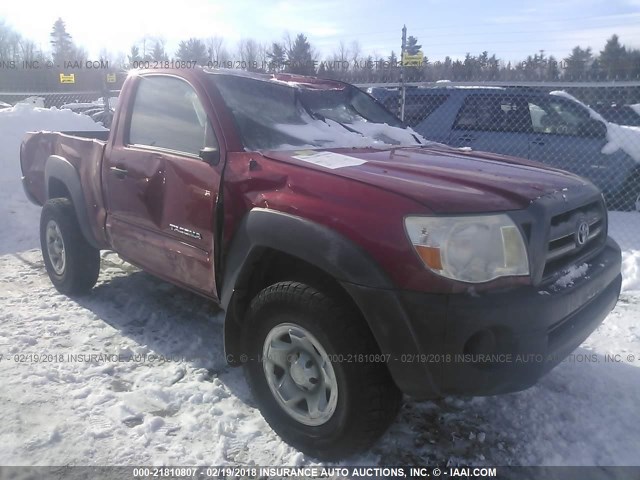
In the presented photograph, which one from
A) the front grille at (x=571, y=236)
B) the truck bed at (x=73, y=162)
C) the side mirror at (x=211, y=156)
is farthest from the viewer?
the truck bed at (x=73, y=162)

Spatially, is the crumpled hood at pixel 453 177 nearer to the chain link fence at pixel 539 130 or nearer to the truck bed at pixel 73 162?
the truck bed at pixel 73 162

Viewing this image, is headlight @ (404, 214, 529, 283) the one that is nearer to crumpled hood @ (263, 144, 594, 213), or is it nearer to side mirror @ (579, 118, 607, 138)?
crumpled hood @ (263, 144, 594, 213)

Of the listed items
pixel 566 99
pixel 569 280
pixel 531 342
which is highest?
pixel 566 99

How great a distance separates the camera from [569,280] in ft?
7.80

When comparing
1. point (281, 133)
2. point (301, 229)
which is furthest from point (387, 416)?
point (281, 133)

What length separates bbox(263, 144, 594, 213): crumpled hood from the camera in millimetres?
2189

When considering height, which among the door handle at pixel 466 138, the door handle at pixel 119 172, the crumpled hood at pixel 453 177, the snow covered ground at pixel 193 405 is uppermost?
the door handle at pixel 466 138

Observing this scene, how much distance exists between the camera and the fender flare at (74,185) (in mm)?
4023

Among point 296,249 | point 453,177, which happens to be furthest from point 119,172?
point 453,177

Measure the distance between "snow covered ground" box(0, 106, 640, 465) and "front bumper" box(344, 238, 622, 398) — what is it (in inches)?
24.7

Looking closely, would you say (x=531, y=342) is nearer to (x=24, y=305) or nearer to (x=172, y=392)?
(x=172, y=392)

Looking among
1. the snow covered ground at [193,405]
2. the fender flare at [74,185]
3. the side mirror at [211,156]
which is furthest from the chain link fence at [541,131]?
the side mirror at [211,156]

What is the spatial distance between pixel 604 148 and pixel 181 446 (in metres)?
6.80

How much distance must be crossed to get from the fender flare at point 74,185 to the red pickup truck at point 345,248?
503 mm
